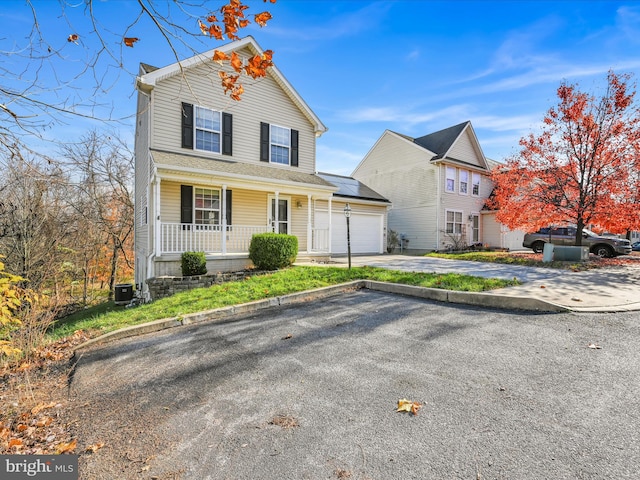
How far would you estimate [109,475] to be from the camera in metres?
2.15

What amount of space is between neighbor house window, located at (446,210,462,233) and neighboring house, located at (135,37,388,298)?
31.2 feet

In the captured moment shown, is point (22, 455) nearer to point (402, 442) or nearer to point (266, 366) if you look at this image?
point (266, 366)

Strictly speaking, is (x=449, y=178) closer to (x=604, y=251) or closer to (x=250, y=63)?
(x=604, y=251)

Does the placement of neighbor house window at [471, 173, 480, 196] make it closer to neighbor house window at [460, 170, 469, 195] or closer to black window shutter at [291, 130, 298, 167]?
neighbor house window at [460, 170, 469, 195]

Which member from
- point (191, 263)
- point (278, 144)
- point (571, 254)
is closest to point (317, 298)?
point (191, 263)

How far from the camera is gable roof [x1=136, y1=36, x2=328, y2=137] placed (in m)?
10.4

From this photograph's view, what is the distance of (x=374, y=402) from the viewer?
8.95 feet

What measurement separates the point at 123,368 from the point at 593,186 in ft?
50.7

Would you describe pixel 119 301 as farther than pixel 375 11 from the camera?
Yes

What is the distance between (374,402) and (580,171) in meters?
13.8

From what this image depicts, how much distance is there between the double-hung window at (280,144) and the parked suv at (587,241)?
13362 mm

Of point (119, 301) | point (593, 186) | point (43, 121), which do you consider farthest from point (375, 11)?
point (119, 301)

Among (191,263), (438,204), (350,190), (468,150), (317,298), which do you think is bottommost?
(317,298)

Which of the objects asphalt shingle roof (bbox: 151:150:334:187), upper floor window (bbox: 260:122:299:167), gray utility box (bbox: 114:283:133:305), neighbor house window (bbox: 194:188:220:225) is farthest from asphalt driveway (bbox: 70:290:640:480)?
upper floor window (bbox: 260:122:299:167)
